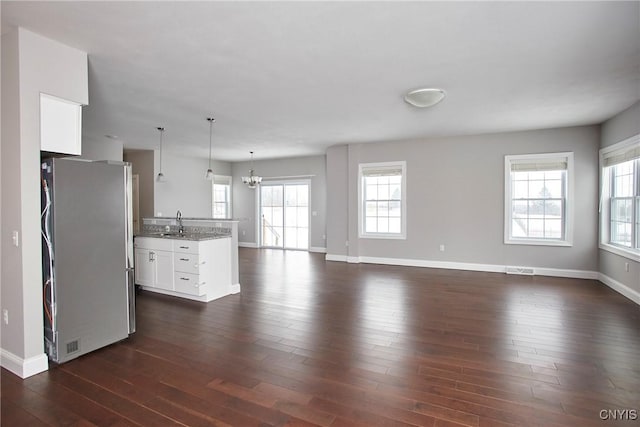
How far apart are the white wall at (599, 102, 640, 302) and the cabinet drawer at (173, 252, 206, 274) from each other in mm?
5850

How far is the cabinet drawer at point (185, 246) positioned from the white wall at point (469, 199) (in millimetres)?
4018

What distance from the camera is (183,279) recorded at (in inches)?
181

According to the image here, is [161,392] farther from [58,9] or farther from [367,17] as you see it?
[367,17]

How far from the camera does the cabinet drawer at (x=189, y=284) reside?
4.47 m

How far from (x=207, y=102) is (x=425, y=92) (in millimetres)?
2717

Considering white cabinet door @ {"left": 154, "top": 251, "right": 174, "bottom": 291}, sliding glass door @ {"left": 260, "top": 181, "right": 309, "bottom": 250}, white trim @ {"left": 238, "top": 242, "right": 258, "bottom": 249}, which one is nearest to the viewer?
white cabinet door @ {"left": 154, "top": 251, "right": 174, "bottom": 291}

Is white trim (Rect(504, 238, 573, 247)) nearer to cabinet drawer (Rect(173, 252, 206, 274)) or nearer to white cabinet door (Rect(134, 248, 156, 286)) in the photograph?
cabinet drawer (Rect(173, 252, 206, 274))

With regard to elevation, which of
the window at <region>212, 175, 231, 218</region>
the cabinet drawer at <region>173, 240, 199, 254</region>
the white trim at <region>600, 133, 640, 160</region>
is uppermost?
the white trim at <region>600, 133, 640, 160</region>

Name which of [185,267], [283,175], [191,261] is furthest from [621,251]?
[283,175]

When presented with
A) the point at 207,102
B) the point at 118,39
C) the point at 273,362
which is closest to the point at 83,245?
the point at 118,39

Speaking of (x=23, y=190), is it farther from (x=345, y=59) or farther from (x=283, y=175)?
(x=283, y=175)

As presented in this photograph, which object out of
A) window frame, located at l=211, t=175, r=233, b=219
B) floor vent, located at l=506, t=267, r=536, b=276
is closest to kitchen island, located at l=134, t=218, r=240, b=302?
window frame, located at l=211, t=175, r=233, b=219

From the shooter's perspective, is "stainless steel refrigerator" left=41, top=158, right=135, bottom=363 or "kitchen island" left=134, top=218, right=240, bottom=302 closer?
"stainless steel refrigerator" left=41, top=158, right=135, bottom=363

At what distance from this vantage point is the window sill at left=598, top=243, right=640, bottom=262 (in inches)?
176
